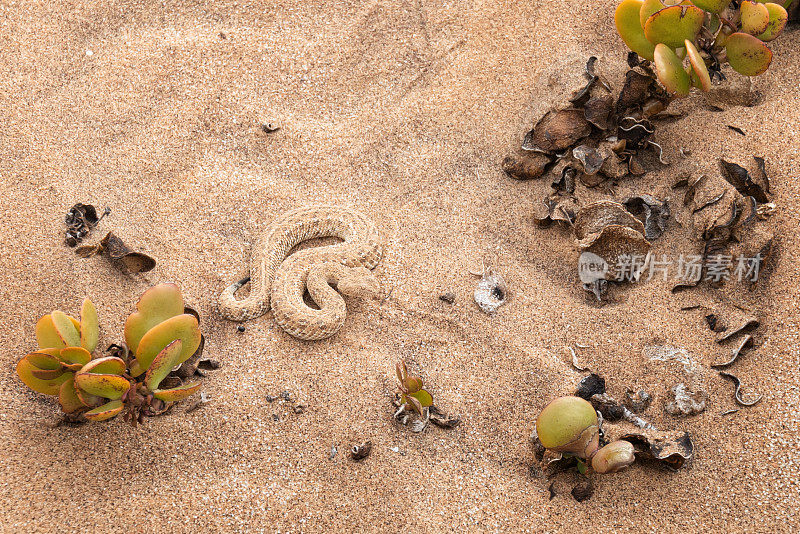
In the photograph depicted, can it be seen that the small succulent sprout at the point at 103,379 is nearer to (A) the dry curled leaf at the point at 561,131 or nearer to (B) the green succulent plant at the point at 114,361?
(B) the green succulent plant at the point at 114,361

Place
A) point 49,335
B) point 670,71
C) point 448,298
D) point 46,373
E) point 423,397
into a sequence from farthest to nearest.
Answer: point 448,298
point 670,71
point 423,397
point 49,335
point 46,373

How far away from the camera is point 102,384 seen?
8.89 feet

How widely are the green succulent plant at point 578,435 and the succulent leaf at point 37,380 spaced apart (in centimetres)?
226

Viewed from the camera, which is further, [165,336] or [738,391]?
[738,391]

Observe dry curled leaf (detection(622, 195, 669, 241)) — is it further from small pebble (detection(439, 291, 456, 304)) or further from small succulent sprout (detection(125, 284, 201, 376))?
small succulent sprout (detection(125, 284, 201, 376))

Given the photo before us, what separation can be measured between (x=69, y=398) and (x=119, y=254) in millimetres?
1115

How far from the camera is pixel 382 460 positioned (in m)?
3.14

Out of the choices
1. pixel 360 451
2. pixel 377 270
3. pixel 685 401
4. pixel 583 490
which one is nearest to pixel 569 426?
pixel 583 490

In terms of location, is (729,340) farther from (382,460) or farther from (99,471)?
(99,471)

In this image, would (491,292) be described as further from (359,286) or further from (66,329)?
(66,329)

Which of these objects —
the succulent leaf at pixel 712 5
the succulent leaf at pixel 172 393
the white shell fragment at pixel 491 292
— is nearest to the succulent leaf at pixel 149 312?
the succulent leaf at pixel 172 393

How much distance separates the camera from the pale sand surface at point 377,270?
2951 millimetres

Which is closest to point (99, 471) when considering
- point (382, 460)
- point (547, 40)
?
point (382, 460)

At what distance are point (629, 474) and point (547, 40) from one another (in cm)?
347
